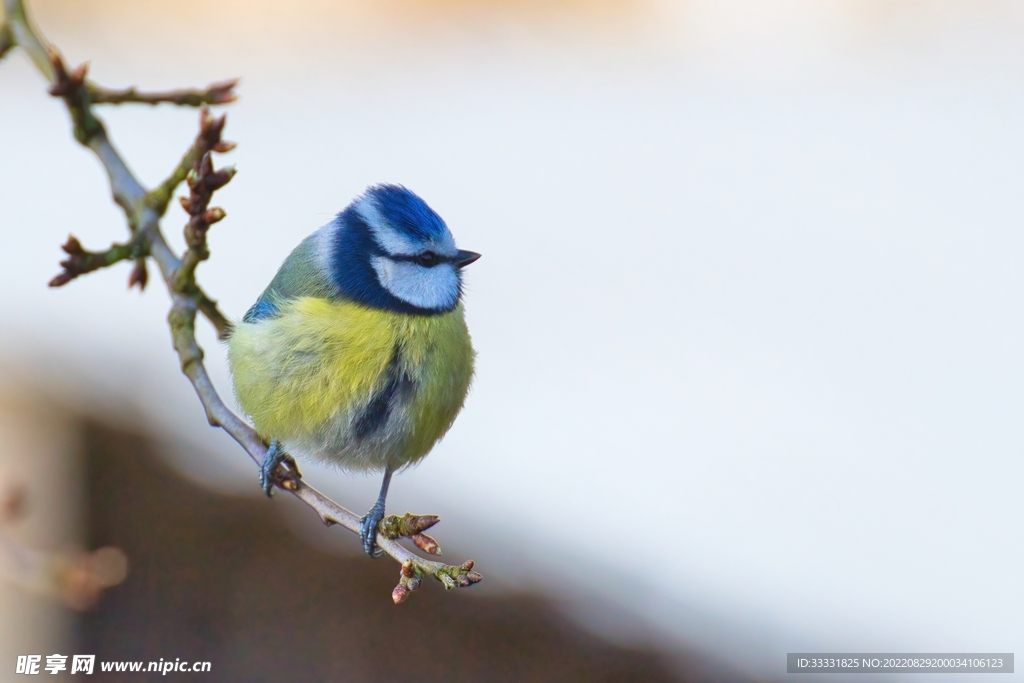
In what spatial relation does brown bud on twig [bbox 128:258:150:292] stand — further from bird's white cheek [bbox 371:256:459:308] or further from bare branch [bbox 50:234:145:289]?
bird's white cheek [bbox 371:256:459:308]

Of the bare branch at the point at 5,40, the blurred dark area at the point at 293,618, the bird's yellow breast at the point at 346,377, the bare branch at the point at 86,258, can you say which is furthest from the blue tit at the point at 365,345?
the blurred dark area at the point at 293,618

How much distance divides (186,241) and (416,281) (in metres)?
0.52

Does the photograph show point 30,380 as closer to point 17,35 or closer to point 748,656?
point 17,35

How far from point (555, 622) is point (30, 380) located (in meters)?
1.91

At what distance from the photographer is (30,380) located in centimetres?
288

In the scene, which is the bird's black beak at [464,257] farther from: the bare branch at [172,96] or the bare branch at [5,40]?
the bare branch at [5,40]

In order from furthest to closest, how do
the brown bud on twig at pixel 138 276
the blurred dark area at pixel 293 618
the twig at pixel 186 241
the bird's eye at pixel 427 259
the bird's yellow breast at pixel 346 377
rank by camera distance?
1. the blurred dark area at pixel 293 618
2. the bird's eye at pixel 427 259
3. the bird's yellow breast at pixel 346 377
4. the brown bud on twig at pixel 138 276
5. the twig at pixel 186 241

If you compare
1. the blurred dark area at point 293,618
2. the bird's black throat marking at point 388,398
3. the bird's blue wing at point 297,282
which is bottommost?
the blurred dark area at point 293,618

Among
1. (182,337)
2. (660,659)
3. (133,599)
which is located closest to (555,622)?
(660,659)

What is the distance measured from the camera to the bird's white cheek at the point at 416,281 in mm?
1529

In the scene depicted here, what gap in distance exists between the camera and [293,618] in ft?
8.40

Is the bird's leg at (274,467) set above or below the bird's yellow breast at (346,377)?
below

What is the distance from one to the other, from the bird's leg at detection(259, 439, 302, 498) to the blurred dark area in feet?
3.71

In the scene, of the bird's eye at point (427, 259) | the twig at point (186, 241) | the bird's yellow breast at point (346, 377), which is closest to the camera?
the twig at point (186, 241)
